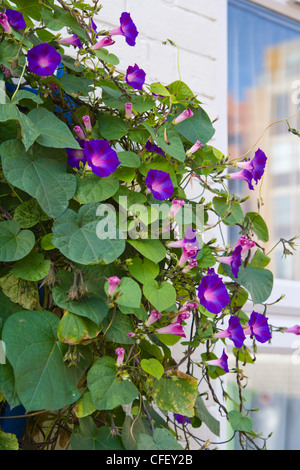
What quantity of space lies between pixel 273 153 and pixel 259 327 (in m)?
1.12

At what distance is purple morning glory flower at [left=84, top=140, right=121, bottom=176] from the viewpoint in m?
0.88

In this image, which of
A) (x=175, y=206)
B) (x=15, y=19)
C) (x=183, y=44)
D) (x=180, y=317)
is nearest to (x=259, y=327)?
(x=180, y=317)

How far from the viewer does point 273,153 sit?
6.60 feet

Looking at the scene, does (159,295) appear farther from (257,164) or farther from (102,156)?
(257,164)

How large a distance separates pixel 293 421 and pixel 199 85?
1.22 meters

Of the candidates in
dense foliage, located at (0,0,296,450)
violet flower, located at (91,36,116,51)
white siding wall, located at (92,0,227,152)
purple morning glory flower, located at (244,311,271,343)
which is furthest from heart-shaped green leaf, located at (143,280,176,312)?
white siding wall, located at (92,0,227,152)

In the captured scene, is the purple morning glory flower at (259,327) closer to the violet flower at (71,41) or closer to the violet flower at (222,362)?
the violet flower at (222,362)

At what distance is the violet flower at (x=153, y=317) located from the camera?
→ 0.89m

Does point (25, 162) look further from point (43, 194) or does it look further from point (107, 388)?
point (107, 388)

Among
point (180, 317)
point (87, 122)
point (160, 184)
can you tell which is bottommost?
point (180, 317)

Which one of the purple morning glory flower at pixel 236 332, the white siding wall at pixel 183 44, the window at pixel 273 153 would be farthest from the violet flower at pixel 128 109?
the window at pixel 273 153

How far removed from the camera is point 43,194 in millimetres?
832

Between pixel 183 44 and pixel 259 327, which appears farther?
pixel 183 44

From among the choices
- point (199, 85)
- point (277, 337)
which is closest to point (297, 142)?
point (199, 85)
